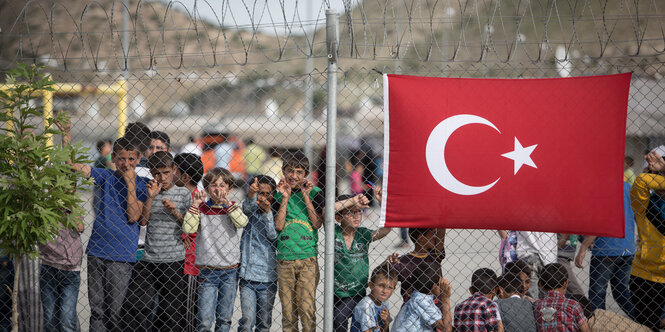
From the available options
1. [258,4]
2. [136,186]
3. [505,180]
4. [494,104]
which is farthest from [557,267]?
[136,186]

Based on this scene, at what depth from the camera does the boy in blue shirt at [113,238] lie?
4469mm

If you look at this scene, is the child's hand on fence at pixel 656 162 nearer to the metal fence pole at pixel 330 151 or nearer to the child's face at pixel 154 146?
the metal fence pole at pixel 330 151

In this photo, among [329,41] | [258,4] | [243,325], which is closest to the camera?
[329,41]

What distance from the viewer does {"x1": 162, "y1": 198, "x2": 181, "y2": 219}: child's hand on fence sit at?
4.50 meters

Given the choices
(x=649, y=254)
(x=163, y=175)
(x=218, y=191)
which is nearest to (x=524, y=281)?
(x=649, y=254)

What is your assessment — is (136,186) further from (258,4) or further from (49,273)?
(258,4)

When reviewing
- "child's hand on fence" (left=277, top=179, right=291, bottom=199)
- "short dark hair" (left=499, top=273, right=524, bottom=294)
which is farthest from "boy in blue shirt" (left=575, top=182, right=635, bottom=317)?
"child's hand on fence" (left=277, top=179, right=291, bottom=199)

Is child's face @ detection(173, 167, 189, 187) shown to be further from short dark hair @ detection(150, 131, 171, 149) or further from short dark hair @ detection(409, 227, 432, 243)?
short dark hair @ detection(409, 227, 432, 243)

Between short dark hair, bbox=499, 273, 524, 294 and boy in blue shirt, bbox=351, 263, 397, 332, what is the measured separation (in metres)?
0.95

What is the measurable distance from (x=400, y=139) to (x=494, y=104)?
0.71 m

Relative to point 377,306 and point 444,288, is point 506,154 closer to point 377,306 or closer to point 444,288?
point 444,288

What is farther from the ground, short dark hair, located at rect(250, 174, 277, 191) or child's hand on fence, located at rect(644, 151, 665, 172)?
child's hand on fence, located at rect(644, 151, 665, 172)

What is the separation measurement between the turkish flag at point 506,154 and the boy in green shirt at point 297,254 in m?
0.71

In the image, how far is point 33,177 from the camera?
3906 millimetres
